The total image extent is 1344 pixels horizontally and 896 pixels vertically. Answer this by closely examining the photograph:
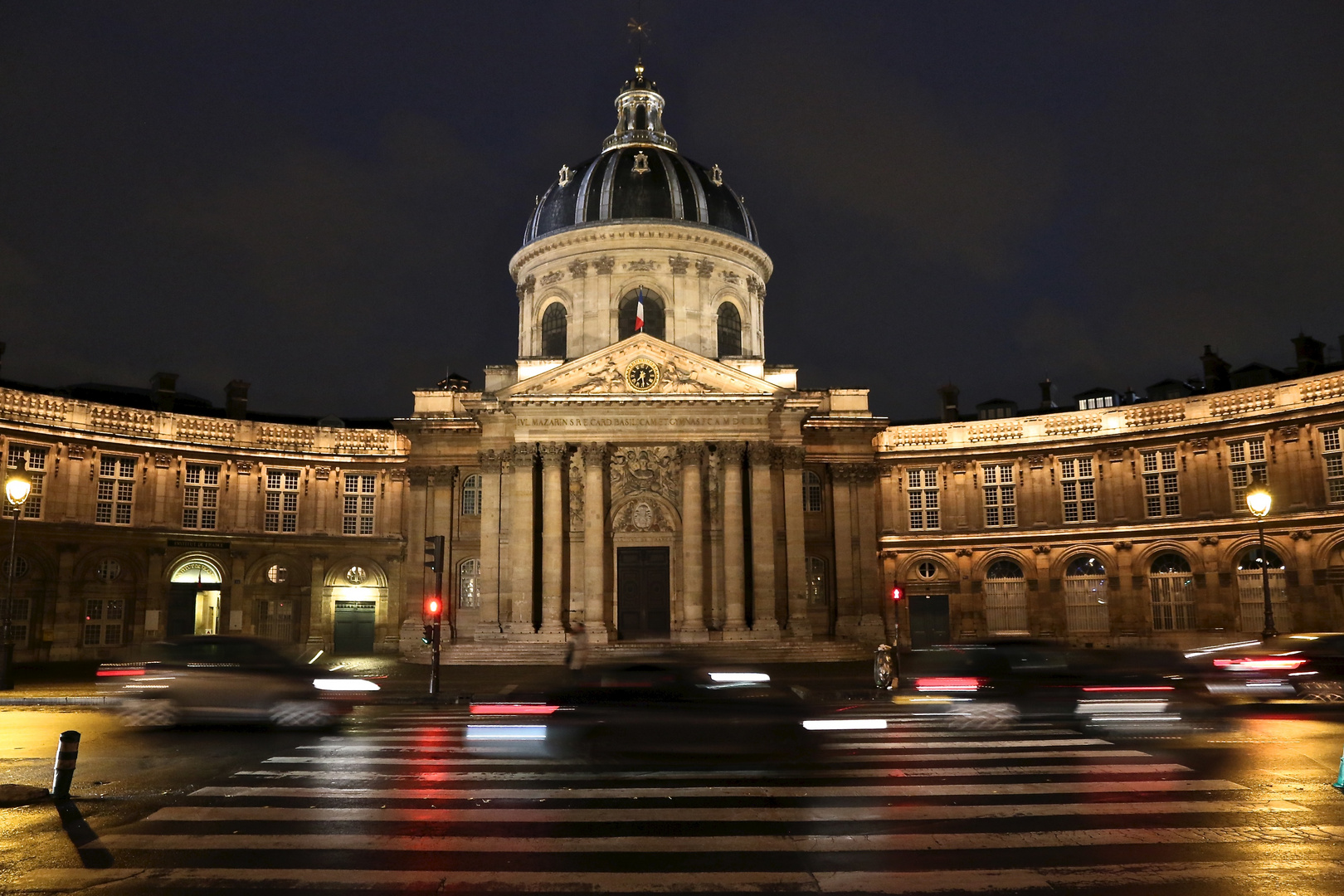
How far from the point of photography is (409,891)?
9039mm

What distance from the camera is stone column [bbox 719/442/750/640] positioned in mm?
42156

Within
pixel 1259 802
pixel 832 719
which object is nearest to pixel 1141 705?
pixel 832 719

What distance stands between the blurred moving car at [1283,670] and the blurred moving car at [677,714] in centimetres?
1325

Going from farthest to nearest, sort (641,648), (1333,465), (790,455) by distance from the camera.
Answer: (790,455), (1333,465), (641,648)

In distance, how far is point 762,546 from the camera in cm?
4303

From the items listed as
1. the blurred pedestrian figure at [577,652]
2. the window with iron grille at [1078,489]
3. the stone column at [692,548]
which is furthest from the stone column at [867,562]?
the blurred pedestrian figure at [577,652]

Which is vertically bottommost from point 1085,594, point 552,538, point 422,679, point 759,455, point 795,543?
point 422,679

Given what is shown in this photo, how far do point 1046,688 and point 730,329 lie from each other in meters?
34.8

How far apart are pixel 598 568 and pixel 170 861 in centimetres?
3246

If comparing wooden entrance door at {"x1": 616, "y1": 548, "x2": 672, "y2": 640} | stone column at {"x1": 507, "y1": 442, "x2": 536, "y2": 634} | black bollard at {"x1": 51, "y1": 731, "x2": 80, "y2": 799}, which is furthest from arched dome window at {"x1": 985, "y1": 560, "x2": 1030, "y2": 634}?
black bollard at {"x1": 51, "y1": 731, "x2": 80, "y2": 799}

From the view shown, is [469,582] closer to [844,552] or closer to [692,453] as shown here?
[692,453]

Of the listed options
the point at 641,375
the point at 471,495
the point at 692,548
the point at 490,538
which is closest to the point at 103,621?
the point at 471,495

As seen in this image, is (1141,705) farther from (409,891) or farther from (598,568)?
(598,568)

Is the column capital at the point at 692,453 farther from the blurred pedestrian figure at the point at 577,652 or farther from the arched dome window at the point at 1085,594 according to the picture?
the arched dome window at the point at 1085,594
